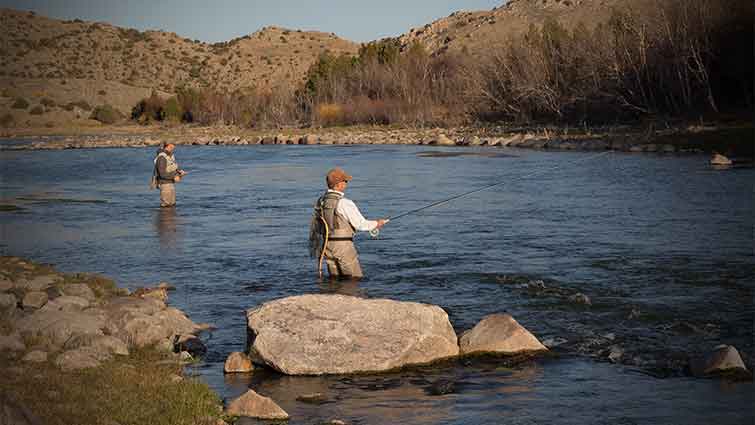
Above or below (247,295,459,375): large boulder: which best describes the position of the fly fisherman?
above

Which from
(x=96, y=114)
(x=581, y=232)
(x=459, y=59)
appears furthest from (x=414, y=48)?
(x=581, y=232)

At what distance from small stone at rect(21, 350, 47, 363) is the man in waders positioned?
36.3 ft

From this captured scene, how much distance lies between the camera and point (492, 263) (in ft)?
43.2

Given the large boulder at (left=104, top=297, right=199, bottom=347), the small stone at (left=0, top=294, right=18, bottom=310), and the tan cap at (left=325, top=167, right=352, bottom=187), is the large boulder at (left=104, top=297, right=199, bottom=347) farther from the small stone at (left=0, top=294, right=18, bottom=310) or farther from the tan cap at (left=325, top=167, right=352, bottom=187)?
the tan cap at (left=325, top=167, right=352, bottom=187)

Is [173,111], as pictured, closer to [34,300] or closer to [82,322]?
[34,300]

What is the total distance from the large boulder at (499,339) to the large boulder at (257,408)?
2316 mm

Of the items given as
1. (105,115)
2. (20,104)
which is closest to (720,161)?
(105,115)

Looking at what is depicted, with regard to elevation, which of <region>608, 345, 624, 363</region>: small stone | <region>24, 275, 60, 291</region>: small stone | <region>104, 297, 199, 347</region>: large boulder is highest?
<region>24, 275, 60, 291</region>: small stone

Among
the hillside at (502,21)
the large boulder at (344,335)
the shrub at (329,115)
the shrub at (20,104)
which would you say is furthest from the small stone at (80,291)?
the hillside at (502,21)

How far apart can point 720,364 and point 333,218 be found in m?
4.62

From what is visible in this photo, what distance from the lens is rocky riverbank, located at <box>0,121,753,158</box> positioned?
2959cm

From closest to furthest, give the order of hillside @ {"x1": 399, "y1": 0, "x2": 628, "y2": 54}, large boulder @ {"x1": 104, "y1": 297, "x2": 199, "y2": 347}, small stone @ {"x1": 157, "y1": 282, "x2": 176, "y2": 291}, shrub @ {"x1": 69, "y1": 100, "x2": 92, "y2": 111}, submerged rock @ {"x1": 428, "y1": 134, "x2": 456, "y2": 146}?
large boulder @ {"x1": 104, "y1": 297, "x2": 199, "y2": 347}, small stone @ {"x1": 157, "y1": 282, "x2": 176, "y2": 291}, submerged rock @ {"x1": 428, "y1": 134, "x2": 456, "y2": 146}, shrub @ {"x1": 69, "y1": 100, "x2": 92, "y2": 111}, hillside @ {"x1": 399, "y1": 0, "x2": 628, "y2": 54}

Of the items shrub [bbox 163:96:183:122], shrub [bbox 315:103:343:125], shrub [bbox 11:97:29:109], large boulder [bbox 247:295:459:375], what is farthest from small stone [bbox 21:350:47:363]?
shrub [bbox 11:97:29:109]

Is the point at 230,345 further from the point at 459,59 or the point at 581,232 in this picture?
the point at 459,59
